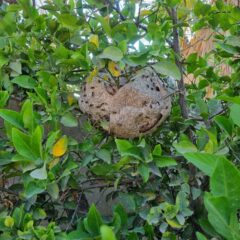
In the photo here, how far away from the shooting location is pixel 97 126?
3.66ft

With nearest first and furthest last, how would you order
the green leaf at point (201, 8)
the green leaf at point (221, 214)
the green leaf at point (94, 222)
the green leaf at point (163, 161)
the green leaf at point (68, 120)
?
the green leaf at point (221, 214)
the green leaf at point (94, 222)
the green leaf at point (163, 161)
the green leaf at point (68, 120)
the green leaf at point (201, 8)

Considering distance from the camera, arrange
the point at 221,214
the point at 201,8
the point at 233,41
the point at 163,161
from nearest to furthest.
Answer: the point at 221,214 < the point at 163,161 < the point at 233,41 < the point at 201,8

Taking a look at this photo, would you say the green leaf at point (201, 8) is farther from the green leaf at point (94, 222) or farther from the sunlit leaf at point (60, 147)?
the green leaf at point (94, 222)

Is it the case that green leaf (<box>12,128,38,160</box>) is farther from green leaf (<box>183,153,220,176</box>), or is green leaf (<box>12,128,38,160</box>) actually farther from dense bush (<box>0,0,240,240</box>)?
green leaf (<box>183,153,220,176</box>)

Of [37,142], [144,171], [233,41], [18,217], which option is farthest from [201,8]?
[18,217]

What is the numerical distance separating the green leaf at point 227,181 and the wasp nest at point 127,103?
0.49 m

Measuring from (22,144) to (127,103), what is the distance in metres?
0.29

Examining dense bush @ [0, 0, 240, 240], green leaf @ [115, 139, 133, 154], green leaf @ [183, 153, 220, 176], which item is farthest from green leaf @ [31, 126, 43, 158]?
green leaf @ [183, 153, 220, 176]

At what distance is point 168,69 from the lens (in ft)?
3.25

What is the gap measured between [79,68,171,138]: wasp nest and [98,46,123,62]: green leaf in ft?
0.40

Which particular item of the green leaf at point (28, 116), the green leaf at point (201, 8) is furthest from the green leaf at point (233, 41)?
the green leaf at point (28, 116)

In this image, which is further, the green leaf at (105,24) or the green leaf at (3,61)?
the green leaf at (3,61)

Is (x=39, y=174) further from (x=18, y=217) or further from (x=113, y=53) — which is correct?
(x=113, y=53)

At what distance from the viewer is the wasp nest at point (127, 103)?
3.38 ft
